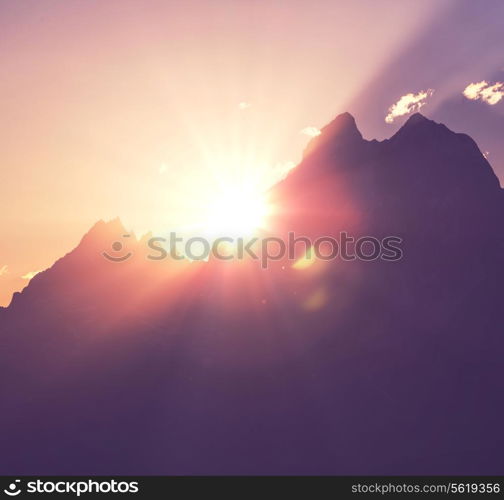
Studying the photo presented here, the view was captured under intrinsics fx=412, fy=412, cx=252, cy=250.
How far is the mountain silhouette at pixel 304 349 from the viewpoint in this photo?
289 feet

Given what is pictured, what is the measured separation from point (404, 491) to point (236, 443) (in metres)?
50.5

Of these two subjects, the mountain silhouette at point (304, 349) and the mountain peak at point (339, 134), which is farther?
the mountain peak at point (339, 134)

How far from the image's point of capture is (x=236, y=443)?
8931 centimetres

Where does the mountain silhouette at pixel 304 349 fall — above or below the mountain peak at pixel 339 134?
below

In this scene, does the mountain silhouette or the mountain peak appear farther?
the mountain peak

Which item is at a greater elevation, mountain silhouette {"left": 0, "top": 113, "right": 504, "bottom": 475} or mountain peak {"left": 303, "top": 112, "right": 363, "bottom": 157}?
mountain peak {"left": 303, "top": 112, "right": 363, "bottom": 157}

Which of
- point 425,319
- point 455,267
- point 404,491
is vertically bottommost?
point 404,491

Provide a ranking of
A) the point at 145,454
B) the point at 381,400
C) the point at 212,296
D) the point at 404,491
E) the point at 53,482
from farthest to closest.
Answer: the point at 212,296 < the point at 381,400 < the point at 145,454 < the point at 404,491 < the point at 53,482

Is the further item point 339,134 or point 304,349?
point 339,134

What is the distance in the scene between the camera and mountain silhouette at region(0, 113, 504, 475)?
88.1 meters

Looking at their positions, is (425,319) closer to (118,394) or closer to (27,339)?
(118,394)

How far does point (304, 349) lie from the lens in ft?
337

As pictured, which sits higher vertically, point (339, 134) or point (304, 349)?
point (339, 134)

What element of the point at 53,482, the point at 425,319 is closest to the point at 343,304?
the point at 425,319
